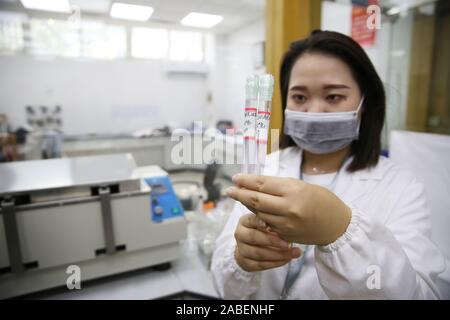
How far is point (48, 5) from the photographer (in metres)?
0.65

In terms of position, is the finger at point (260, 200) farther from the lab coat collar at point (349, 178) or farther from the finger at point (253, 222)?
the lab coat collar at point (349, 178)

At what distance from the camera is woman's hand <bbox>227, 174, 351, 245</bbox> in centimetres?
40

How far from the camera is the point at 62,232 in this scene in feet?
2.55

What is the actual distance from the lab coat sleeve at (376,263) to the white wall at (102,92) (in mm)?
624

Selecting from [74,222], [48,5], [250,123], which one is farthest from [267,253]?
[48,5]

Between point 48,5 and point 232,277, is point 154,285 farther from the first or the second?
point 48,5

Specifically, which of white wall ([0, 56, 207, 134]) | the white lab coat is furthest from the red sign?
white wall ([0, 56, 207, 134])

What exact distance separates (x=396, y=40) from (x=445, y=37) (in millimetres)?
510

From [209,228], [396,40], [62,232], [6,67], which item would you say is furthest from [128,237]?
[396,40]

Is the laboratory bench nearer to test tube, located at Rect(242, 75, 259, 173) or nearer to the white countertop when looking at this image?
the white countertop

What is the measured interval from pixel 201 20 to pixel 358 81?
0.44 meters

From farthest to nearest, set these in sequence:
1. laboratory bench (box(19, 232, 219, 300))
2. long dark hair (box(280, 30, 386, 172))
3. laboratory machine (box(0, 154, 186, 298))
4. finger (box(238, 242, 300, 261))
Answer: laboratory bench (box(19, 232, 219, 300)) < laboratory machine (box(0, 154, 186, 298)) < long dark hair (box(280, 30, 386, 172)) < finger (box(238, 242, 300, 261))

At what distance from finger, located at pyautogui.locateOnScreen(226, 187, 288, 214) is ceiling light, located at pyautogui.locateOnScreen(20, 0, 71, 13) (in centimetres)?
61

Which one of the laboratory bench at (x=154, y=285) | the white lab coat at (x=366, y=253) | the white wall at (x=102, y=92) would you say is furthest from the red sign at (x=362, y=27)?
the laboratory bench at (x=154, y=285)
